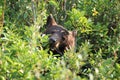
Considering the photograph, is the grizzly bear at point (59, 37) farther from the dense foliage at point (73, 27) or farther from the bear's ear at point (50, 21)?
the dense foliage at point (73, 27)

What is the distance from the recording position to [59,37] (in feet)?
22.2

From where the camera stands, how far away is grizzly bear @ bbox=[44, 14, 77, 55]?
21.5 feet

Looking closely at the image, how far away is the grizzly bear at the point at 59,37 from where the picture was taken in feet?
21.5

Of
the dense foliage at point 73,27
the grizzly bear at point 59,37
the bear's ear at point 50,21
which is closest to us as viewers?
the dense foliage at point 73,27

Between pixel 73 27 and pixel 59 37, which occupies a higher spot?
pixel 73 27

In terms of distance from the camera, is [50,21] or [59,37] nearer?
[59,37]

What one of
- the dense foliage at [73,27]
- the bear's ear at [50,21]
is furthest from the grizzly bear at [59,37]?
the dense foliage at [73,27]

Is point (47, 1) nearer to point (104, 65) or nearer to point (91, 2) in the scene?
point (91, 2)

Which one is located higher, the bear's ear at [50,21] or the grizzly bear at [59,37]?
the bear's ear at [50,21]

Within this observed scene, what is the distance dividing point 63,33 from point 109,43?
0.82 metres

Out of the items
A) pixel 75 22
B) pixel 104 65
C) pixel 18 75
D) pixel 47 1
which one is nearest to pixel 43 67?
pixel 18 75

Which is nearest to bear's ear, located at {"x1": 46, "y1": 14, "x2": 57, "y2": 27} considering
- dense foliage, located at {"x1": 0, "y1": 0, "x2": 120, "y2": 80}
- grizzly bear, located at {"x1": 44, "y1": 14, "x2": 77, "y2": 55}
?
grizzly bear, located at {"x1": 44, "y1": 14, "x2": 77, "y2": 55}

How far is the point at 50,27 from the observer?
275 inches

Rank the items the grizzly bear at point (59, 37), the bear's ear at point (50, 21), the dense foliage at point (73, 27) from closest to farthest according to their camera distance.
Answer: the dense foliage at point (73, 27) < the grizzly bear at point (59, 37) < the bear's ear at point (50, 21)
